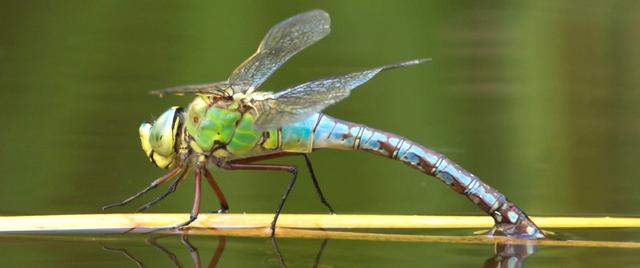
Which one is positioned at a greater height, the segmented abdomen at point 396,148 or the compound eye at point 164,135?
the compound eye at point 164,135

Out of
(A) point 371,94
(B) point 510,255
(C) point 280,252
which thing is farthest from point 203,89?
(A) point 371,94

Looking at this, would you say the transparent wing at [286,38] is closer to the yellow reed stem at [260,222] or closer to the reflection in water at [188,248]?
the yellow reed stem at [260,222]

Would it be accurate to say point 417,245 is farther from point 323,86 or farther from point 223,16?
point 223,16

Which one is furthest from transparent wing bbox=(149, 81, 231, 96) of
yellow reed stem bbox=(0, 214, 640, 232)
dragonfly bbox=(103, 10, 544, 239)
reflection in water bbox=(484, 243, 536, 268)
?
reflection in water bbox=(484, 243, 536, 268)

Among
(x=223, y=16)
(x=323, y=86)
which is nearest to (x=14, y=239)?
(x=323, y=86)

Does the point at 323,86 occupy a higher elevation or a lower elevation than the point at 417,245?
higher

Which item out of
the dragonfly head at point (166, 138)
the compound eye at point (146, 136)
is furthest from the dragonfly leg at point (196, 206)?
the compound eye at point (146, 136)

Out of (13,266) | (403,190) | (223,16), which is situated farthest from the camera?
(223,16)

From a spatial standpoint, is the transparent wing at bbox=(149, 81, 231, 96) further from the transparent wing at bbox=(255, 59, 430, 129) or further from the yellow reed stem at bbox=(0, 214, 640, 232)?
the yellow reed stem at bbox=(0, 214, 640, 232)
